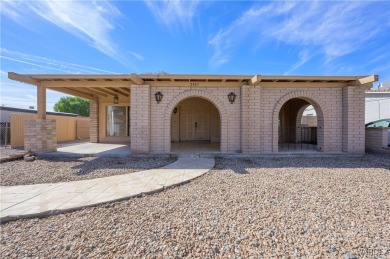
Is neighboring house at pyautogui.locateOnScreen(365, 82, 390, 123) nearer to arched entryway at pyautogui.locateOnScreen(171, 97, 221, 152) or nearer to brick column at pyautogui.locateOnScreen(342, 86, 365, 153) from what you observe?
brick column at pyautogui.locateOnScreen(342, 86, 365, 153)

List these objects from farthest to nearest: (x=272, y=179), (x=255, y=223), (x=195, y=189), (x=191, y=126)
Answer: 1. (x=191, y=126)
2. (x=272, y=179)
3. (x=195, y=189)
4. (x=255, y=223)

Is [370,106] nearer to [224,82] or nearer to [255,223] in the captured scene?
[224,82]

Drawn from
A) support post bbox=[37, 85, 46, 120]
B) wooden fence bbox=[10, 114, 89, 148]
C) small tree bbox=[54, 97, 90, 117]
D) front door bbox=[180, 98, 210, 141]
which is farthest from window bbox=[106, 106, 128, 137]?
small tree bbox=[54, 97, 90, 117]

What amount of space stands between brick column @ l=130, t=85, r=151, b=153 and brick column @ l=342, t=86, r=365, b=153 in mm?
7922

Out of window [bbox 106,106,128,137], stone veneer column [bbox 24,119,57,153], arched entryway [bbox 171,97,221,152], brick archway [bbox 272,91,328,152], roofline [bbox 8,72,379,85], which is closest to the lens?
roofline [bbox 8,72,379,85]

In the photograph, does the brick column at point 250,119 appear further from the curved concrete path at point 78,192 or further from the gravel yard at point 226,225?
the gravel yard at point 226,225

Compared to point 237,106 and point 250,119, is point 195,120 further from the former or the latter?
point 250,119

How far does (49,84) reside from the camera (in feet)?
24.1

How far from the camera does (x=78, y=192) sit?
3621 millimetres

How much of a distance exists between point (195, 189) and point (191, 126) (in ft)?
26.7

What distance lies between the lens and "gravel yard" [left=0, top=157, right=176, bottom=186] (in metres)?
4.53

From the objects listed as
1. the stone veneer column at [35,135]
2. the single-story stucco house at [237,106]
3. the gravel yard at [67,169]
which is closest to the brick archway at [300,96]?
the single-story stucco house at [237,106]

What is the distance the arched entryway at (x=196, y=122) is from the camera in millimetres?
11734

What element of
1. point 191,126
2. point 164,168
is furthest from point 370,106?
point 164,168
